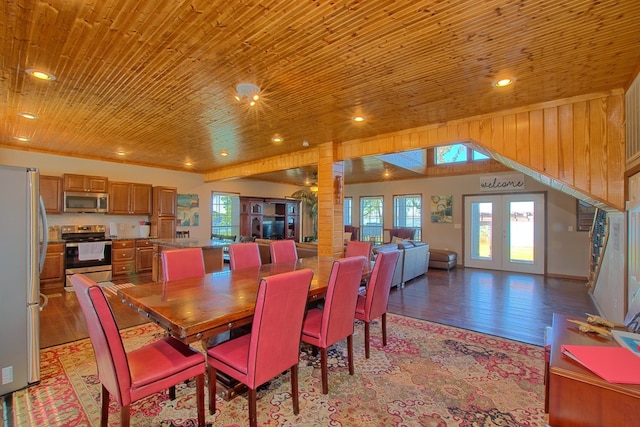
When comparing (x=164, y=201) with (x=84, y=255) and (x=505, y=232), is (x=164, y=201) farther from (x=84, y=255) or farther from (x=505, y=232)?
(x=505, y=232)

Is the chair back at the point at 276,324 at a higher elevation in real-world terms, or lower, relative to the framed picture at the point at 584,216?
lower

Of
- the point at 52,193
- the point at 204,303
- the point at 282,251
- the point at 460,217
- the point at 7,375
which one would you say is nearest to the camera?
the point at 204,303

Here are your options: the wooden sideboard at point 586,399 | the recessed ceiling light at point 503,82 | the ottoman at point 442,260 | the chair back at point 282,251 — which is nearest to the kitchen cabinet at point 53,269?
the chair back at point 282,251

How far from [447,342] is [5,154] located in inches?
312

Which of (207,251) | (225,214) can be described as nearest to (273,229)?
(225,214)

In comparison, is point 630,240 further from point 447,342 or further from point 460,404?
point 460,404

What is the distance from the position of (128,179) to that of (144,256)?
73.0 inches

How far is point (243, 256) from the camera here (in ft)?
11.6

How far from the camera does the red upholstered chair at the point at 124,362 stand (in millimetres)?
1499

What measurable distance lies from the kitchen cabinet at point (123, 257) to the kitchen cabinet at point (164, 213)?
2.13ft

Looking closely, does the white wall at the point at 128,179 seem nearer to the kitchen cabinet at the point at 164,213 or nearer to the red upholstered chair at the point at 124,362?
the kitchen cabinet at the point at 164,213

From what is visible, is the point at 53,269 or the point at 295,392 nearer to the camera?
the point at 295,392

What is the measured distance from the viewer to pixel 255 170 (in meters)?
6.80

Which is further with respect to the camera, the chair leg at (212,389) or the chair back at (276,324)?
the chair leg at (212,389)
